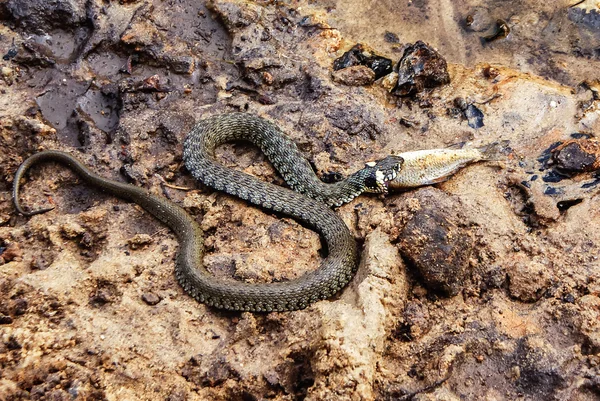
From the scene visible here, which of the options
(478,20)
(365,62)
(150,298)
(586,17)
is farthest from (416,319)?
(586,17)

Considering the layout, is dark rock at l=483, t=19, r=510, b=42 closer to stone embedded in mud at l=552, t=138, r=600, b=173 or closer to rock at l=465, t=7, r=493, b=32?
rock at l=465, t=7, r=493, b=32

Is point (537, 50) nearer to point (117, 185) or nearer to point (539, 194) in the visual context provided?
point (539, 194)

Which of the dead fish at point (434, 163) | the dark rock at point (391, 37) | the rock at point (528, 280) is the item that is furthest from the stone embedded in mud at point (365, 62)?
the rock at point (528, 280)

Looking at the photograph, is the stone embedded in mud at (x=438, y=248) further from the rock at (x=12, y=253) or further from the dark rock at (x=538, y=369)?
the rock at (x=12, y=253)

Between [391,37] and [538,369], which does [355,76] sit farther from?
[538,369]

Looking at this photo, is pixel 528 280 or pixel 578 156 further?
pixel 578 156

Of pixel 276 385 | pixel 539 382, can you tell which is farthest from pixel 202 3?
pixel 539 382
